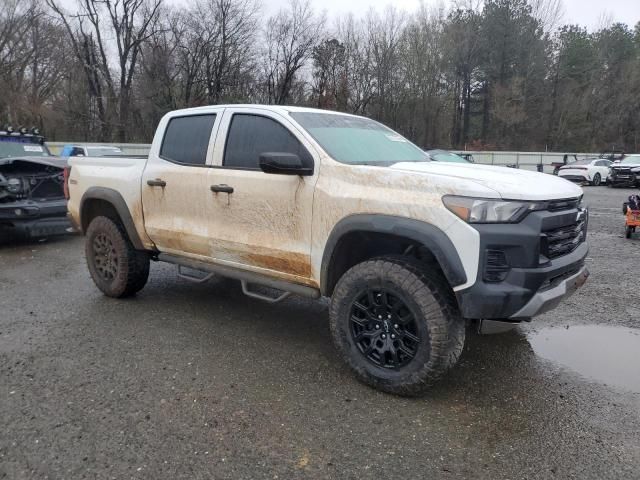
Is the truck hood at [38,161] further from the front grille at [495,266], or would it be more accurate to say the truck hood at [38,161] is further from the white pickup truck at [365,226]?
the front grille at [495,266]

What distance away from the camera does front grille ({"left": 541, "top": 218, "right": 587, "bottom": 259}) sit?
9.93 ft

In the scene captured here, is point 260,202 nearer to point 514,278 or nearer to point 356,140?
point 356,140

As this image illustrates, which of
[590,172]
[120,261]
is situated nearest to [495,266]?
[120,261]

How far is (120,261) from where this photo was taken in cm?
512

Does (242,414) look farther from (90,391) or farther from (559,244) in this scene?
(559,244)

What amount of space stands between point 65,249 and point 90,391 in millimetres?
5663

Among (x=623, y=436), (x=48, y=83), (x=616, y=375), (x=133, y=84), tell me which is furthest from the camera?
(x=133, y=84)

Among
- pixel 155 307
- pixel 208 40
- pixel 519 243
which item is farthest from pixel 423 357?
pixel 208 40

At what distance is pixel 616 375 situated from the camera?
12.0ft

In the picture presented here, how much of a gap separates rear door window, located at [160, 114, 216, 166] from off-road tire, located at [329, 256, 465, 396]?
6.19 feet

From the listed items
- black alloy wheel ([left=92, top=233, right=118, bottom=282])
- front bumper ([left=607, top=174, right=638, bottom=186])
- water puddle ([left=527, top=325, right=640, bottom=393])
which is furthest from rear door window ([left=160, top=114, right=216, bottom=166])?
front bumper ([left=607, top=174, right=638, bottom=186])

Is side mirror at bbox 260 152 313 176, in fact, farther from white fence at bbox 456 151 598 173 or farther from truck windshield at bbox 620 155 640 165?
white fence at bbox 456 151 598 173

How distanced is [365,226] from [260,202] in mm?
981

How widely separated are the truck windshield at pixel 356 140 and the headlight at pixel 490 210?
100 cm
